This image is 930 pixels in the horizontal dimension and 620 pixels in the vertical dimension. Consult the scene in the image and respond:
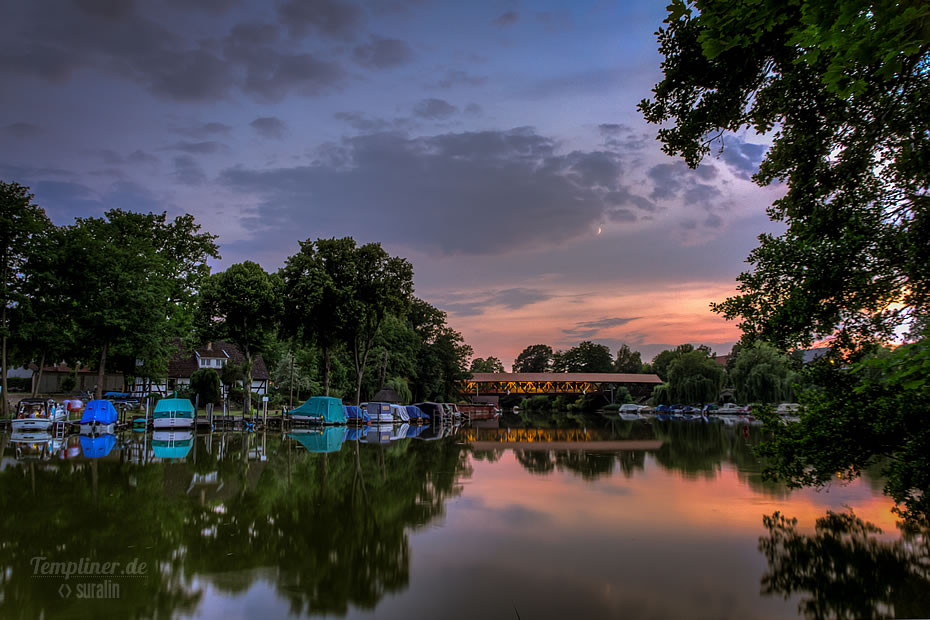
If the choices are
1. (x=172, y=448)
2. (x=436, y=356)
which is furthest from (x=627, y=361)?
(x=172, y=448)

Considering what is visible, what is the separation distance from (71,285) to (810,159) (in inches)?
1374

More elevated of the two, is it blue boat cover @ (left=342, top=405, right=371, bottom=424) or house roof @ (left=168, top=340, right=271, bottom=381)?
house roof @ (left=168, top=340, right=271, bottom=381)

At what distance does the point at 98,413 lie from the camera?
83.5ft

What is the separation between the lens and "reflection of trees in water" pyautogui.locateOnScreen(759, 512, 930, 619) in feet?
19.3

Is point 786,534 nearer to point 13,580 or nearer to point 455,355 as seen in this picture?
point 13,580

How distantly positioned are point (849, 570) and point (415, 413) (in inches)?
1590

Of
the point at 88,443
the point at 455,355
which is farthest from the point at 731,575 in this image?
the point at 455,355

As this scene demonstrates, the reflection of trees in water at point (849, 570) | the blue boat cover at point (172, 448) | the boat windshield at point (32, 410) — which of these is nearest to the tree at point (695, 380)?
the blue boat cover at point (172, 448)

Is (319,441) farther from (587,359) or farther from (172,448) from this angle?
(587,359)

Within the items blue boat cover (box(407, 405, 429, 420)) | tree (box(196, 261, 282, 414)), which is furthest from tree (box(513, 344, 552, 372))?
tree (box(196, 261, 282, 414))

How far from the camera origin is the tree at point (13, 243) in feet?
93.5

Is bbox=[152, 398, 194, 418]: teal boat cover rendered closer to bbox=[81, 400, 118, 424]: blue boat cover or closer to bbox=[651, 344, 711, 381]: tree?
bbox=[81, 400, 118, 424]: blue boat cover

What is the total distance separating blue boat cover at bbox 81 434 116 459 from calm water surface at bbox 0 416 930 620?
9.50ft

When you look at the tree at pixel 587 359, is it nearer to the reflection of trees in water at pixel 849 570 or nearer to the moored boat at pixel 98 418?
the moored boat at pixel 98 418
